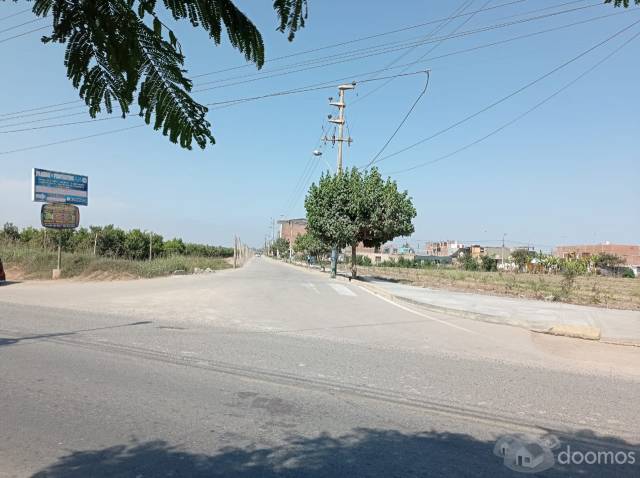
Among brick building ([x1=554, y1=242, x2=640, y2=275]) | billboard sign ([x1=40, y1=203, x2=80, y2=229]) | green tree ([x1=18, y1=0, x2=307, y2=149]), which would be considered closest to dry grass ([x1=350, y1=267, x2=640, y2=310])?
billboard sign ([x1=40, y1=203, x2=80, y2=229])

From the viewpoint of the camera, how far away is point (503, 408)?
5453 mm

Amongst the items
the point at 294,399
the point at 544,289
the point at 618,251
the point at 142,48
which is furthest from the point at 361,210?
the point at 618,251

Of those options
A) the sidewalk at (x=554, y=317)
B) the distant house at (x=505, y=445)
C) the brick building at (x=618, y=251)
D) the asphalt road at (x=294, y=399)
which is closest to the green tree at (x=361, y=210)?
the sidewalk at (x=554, y=317)

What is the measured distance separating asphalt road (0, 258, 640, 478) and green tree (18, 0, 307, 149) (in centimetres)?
268

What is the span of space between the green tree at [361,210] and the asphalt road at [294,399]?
18714mm

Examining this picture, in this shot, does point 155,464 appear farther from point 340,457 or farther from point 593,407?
point 593,407

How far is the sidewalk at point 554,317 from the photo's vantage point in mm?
10880

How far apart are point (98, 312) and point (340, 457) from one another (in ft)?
33.0

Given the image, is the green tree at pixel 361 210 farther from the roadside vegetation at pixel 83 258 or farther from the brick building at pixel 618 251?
the brick building at pixel 618 251

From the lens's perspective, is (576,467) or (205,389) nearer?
(576,467)

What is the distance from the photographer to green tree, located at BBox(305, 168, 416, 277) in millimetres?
29469

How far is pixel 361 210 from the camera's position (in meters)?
29.7

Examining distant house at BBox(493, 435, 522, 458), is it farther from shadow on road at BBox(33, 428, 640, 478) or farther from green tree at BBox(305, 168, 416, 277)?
green tree at BBox(305, 168, 416, 277)

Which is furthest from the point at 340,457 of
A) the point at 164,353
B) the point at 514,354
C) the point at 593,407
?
the point at 514,354
